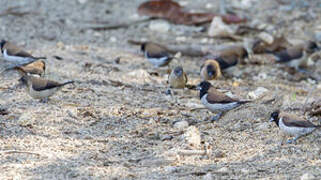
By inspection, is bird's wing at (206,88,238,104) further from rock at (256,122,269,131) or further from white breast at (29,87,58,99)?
white breast at (29,87,58,99)

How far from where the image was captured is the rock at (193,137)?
6746 millimetres

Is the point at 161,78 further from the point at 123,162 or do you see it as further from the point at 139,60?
the point at 123,162

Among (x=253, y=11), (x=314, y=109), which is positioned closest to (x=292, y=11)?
(x=253, y=11)

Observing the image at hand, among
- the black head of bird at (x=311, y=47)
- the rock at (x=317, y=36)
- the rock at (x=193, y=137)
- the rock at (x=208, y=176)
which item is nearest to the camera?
the rock at (x=208, y=176)

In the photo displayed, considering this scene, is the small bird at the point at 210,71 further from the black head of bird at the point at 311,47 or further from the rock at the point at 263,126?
the rock at the point at 263,126

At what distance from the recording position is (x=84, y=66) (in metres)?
10.5

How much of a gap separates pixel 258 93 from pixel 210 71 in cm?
130

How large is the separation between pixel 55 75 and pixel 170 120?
98.4 inches

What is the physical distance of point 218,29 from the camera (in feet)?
43.1

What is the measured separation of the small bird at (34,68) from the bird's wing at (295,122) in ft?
13.5

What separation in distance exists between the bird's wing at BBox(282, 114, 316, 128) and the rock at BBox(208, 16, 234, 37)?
21.5 ft

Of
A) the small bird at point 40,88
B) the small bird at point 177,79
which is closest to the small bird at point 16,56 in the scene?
the small bird at point 40,88

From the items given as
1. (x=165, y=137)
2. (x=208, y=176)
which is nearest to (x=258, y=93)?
(x=165, y=137)

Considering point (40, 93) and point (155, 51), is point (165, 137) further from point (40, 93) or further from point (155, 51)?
point (155, 51)
